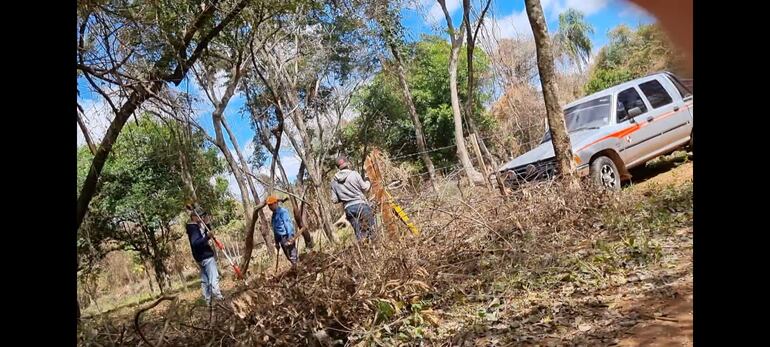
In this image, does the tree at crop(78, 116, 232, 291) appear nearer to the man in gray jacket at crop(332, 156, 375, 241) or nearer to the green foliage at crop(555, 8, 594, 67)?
the man in gray jacket at crop(332, 156, 375, 241)

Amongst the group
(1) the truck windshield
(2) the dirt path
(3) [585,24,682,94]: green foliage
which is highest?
(3) [585,24,682,94]: green foliage

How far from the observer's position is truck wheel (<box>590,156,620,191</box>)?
7.91m

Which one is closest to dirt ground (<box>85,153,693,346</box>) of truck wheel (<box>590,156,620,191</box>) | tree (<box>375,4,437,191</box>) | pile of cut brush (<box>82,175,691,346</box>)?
pile of cut brush (<box>82,175,691,346</box>)

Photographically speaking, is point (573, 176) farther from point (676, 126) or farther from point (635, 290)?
point (676, 126)

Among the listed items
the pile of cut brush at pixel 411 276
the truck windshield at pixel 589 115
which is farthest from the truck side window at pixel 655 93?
the pile of cut brush at pixel 411 276

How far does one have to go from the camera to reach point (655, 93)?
904 centimetres

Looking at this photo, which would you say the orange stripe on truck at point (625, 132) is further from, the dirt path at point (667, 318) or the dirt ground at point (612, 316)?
the dirt path at point (667, 318)

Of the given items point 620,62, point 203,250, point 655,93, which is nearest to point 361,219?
point 203,250

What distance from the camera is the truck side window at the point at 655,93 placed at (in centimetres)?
898

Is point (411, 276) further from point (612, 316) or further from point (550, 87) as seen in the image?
point (550, 87)

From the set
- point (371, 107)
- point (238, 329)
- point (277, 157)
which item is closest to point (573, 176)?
point (238, 329)

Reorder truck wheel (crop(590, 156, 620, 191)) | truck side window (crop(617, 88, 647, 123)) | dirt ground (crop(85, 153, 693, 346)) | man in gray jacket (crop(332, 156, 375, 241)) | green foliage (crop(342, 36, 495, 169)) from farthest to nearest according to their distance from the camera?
green foliage (crop(342, 36, 495, 169)), truck side window (crop(617, 88, 647, 123)), truck wheel (crop(590, 156, 620, 191)), man in gray jacket (crop(332, 156, 375, 241)), dirt ground (crop(85, 153, 693, 346))

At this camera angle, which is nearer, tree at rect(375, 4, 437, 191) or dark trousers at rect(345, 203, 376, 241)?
dark trousers at rect(345, 203, 376, 241)
